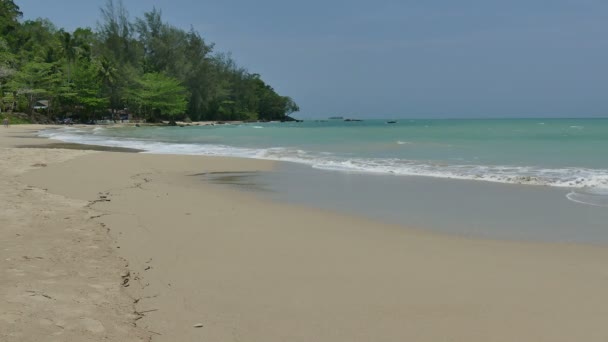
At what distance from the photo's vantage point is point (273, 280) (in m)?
3.85

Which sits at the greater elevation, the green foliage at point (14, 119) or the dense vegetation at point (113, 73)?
the dense vegetation at point (113, 73)

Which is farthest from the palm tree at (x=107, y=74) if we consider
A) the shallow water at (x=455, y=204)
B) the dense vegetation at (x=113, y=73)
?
the shallow water at (x=455, y=204)

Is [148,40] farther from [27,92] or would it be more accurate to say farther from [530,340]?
[530,340]

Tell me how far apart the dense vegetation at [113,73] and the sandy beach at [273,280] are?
5188 cm

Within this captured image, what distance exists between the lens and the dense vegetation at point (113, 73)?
176 ft

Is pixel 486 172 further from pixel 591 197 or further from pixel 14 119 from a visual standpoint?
pixel 14 119

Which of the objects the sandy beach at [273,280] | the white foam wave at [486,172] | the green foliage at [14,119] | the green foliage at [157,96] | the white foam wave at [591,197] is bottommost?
the sandy beach at [273,280]

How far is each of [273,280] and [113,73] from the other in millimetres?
70231

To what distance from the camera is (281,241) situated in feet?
17.0

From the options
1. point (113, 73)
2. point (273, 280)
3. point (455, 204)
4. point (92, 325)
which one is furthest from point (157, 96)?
point (92, 325)

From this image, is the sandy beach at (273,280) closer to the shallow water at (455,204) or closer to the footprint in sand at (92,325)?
the footprint in sand at (92,325)

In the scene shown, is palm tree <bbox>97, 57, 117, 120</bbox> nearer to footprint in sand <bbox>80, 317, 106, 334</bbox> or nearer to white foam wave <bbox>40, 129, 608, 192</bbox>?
white foam wave <bbox>40, 129, 608, 192</bbox>

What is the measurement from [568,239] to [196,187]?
664 centimetres

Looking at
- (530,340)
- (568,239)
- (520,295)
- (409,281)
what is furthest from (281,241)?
(568,239)
